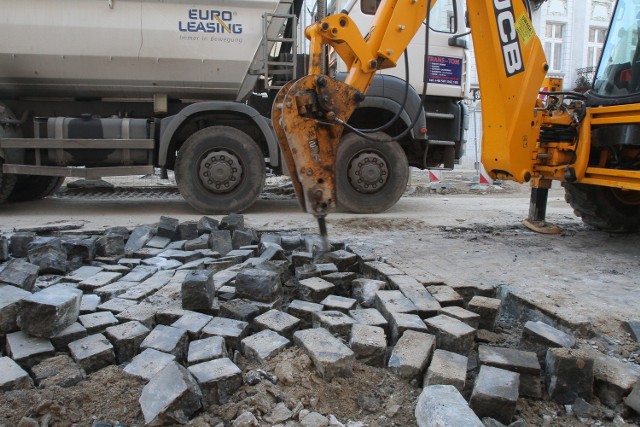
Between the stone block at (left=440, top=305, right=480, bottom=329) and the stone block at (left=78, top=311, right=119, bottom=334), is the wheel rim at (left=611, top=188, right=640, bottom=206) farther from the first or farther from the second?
the stone block at (left=78, top=311, right=119, bottom=334)

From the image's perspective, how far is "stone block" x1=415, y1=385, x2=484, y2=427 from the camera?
194cm

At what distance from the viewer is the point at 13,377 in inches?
89.7

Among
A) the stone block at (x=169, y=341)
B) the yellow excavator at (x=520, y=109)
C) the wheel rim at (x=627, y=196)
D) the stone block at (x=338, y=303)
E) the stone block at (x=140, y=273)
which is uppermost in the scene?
the yellow excavator at (x=520, y=109)

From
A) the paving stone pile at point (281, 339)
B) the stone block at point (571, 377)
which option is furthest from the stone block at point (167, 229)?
the stone block at point (571, 377)

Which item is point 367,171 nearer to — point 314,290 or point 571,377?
→ point 314,290

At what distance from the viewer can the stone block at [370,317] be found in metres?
2.88

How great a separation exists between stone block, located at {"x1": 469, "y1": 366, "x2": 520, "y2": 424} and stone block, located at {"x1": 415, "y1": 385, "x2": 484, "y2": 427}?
0.10m

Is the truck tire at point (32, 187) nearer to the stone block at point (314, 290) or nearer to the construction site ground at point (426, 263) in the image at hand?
the construction site ground at point (426, 263)

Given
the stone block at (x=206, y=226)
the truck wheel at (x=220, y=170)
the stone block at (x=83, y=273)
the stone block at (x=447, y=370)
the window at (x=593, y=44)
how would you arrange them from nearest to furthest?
1. the stone block at (x=447, y=370)
2. the stone block at (x=83, y=273)
3. the stone block at (x=206, y=226)
4. the truck wheel at (x=220, y=170)
5. the window at (x=593, y=44)

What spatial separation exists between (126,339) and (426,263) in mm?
2526

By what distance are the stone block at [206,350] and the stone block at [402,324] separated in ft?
3.10

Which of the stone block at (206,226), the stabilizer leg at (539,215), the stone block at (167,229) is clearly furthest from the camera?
the stabilizer leg at (539,215)

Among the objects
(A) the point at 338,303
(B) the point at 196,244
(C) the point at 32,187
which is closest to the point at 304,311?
(A) the point at 338,303

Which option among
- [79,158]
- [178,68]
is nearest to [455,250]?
[178,68]
